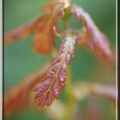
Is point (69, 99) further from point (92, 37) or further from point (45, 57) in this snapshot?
point (92, 37)

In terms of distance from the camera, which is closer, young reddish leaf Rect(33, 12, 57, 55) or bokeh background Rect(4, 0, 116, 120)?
bokeh background Rect(4, 0, 116, 120)

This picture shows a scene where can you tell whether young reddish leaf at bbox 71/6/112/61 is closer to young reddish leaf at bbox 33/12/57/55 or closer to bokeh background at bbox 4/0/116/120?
bokeh background at bbox 4/0/116/120

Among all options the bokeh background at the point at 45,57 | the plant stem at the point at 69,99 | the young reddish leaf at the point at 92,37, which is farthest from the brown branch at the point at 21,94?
the young reddish leaf at the point at 92,37

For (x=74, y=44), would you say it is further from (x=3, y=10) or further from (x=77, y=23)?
(x=3, y=10)

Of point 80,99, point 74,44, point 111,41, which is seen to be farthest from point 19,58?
point 111,41

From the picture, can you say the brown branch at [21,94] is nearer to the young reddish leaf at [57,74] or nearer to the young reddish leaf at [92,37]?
the young reddish leaf at [57,74]

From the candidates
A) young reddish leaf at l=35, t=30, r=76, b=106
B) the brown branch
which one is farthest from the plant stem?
the brown branch
